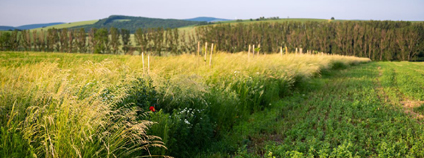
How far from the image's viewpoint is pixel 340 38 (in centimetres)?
6681

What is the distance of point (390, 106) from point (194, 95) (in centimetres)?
605

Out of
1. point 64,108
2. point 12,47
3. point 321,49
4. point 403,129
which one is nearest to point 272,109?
point 403,129

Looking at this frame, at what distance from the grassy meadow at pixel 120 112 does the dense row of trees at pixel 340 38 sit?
64743 mm

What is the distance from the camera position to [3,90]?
11.0 ft

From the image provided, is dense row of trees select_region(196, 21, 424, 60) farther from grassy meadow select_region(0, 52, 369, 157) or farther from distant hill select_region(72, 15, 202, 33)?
distant hill select_region(72, 15, 202, 33)

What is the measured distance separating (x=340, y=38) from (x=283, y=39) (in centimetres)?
1437

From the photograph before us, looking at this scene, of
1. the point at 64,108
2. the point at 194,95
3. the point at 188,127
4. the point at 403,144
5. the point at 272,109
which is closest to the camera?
the point at 64,108

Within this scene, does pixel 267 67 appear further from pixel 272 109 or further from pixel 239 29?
pixel 239 29

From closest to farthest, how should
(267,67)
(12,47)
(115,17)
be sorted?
(267,67), (12,47), (115,17)

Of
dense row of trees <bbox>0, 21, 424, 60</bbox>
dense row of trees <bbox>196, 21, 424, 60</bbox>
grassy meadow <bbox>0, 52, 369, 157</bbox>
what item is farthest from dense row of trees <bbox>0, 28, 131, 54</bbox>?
grassy meadow <bbox>0, 52, 369, 157</bbox>

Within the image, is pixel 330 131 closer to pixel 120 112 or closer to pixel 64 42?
pixel 120 112

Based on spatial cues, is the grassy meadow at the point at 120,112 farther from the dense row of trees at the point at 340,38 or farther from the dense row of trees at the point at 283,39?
the dense row of trees at the point at 340,38

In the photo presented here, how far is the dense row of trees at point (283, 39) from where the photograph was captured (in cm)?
6253

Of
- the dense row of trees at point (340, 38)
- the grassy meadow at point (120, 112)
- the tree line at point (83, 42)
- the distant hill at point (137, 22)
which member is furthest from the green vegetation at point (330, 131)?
the distant hill at point (137, 22)
